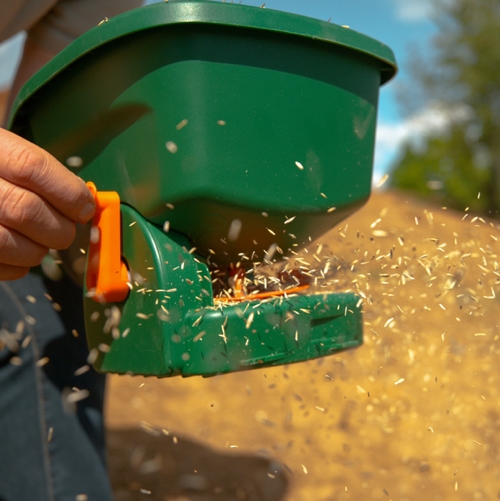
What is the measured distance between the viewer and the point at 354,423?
2.40 m

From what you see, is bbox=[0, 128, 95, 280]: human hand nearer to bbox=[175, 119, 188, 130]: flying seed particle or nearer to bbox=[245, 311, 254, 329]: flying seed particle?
bbox=[175, 119, 188, 130]: flying seed particle

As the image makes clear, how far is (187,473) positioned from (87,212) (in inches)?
54.0

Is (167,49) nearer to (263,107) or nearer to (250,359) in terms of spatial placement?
(263,107)

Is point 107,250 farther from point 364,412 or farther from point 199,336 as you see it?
point 364,412

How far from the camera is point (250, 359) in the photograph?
39.1 inches

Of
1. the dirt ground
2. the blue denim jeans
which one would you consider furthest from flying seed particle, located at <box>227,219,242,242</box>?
the blue denim jeans

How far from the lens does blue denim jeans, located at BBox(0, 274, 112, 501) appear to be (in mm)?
1398

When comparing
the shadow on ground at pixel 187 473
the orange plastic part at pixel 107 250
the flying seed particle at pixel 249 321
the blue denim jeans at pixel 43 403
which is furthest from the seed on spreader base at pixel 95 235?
the shadow on ground at pixel 187 473

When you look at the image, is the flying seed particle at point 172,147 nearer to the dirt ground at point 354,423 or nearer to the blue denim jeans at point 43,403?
the dirt ground at point 354,423

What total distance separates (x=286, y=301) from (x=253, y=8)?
50cm

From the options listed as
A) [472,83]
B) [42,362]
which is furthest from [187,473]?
[472,83]

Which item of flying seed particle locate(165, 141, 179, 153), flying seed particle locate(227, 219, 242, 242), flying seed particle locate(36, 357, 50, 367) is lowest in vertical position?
flying seed particle locate(36, 357, 50, 367)

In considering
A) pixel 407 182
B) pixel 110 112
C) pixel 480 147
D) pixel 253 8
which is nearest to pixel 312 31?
pixel 253 8

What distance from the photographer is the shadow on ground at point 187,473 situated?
1.96 metres
